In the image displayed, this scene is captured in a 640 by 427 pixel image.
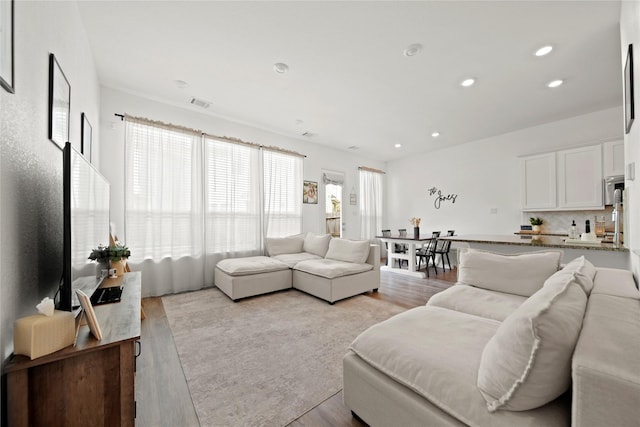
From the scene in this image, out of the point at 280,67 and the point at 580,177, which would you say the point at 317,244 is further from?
the point at 580,177

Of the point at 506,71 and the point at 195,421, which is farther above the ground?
the point at 506,71

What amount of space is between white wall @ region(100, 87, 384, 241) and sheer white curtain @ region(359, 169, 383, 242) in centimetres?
28

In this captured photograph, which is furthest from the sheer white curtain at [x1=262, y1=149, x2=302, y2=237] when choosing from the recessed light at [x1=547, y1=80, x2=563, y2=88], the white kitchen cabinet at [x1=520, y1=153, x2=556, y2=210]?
the white kitchen cabinet at [x1=520, y1=153, x2=556, y2=210]

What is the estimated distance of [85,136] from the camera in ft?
8.12

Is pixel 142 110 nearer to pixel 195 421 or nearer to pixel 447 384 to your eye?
pixel 195 421

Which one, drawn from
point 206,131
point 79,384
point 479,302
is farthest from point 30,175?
point 206,131

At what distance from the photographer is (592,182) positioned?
14.4ft

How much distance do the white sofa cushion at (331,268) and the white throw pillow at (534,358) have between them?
2.59m

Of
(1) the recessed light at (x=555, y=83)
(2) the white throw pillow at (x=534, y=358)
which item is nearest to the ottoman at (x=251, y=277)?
(2) the white throw pillow at (x=534, y=358)

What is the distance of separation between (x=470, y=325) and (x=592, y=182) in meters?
4.96

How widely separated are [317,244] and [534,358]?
407 centimetres

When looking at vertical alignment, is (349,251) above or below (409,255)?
above

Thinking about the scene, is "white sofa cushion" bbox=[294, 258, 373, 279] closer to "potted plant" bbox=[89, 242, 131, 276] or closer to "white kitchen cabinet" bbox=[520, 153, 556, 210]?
"potted plant" bbox=[89, 242, 131, 276]

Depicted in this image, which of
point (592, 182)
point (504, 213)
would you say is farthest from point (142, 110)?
point (592, 182)
